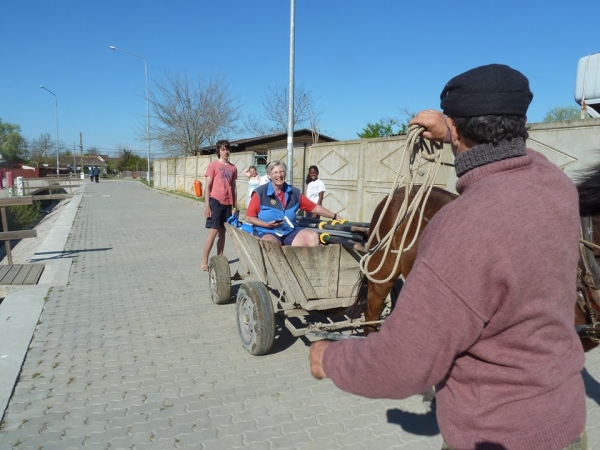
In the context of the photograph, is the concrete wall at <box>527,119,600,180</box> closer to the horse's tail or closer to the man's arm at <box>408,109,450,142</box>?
the horse's tail

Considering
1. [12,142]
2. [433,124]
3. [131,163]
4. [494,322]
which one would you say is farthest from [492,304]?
[12,142]

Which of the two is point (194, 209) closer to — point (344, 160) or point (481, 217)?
point (344, 160)

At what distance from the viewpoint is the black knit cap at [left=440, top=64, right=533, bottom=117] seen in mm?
1217

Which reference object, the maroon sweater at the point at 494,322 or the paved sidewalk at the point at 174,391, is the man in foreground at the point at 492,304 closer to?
the maroon sweater at the point at 494,322

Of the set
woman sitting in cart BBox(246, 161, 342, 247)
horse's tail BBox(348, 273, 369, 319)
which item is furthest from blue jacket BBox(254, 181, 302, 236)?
horse's tail BBox(348, 273, 369, 319)

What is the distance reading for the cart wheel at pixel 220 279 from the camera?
5.79 meters

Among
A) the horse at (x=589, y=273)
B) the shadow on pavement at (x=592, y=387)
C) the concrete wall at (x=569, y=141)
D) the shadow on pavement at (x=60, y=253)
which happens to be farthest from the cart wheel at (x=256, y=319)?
the shadow on pavement at (x=60, y=253)

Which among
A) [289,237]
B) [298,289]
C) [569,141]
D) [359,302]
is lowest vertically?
[359,302]

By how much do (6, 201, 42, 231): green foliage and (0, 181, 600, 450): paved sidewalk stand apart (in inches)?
530

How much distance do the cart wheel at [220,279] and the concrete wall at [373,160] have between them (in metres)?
2.39

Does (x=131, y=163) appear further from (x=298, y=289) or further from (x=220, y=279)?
(x=298, y=289)

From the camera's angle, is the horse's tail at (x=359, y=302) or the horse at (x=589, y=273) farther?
the horse's tail at (x=359, y=302)

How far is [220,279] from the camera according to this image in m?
5.82

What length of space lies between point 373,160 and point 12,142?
8327 cm
